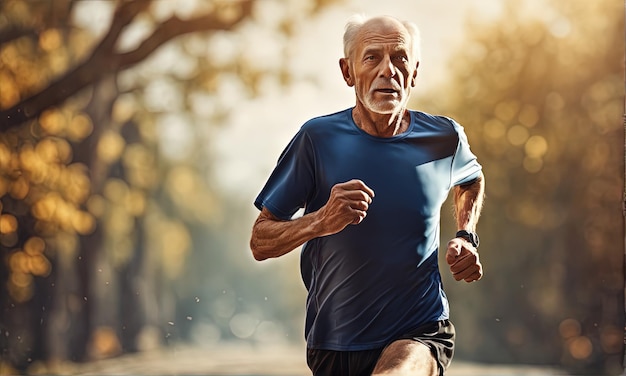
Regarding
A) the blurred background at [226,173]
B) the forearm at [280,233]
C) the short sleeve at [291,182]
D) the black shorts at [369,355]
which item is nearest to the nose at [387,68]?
the short sleeve at [291,182]

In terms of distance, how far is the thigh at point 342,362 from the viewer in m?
2.13

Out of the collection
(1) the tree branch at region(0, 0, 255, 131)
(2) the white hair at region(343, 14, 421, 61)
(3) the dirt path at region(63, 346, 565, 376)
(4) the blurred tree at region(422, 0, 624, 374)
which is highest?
(1) the tree branch at region(0, 0, 255, 131)

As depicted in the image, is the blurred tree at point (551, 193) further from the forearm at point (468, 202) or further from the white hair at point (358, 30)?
the white hair at point (358, 30)

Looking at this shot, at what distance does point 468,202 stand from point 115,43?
367 cm

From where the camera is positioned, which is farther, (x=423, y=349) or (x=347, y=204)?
(x=423, y=349)

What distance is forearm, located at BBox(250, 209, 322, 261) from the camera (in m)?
2.06

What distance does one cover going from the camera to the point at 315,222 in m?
2.04

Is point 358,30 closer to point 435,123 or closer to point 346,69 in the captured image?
point 346,69

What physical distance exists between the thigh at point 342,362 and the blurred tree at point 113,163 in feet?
11.0

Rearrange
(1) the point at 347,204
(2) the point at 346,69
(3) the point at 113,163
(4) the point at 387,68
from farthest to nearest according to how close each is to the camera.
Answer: (3) the point at 113,163 → (2) the point at 346,69 → (4) the point at 387,68 → (1) the point at 347,204

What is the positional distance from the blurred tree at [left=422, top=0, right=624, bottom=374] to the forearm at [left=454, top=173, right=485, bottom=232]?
3.25 meters

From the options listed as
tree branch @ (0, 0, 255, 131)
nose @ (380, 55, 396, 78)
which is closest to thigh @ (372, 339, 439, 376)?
nose @ (380, 55, 396, 78)

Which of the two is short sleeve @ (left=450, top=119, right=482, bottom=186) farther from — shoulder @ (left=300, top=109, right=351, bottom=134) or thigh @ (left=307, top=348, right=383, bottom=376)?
thigh @ (left=307, top=348, right=383, bottom=376)

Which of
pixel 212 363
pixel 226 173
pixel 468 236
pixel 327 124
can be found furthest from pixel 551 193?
pixel 327 124
